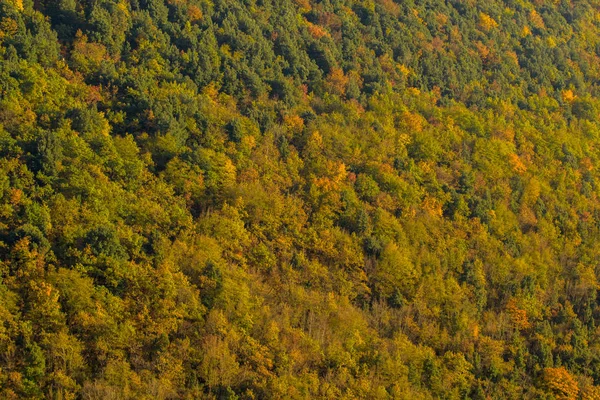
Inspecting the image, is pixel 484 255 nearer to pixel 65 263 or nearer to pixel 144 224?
pixel 144 224

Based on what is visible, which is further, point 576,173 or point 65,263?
point 576,173

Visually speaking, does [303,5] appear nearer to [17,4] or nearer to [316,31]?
[316,31]

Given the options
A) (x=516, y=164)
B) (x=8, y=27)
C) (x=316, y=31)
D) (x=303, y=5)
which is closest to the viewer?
(x=8, y=27)

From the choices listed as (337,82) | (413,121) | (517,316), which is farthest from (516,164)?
(517,316)

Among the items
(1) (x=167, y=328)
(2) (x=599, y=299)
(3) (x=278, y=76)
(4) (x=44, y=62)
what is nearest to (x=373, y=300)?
(1) (x=167, y=328)

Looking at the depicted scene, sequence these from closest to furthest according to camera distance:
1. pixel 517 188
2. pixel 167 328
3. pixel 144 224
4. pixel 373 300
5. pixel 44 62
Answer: pixel 167 328
pixel 144 224
pixel 373 300
pixel 44 62
pixel 517 188

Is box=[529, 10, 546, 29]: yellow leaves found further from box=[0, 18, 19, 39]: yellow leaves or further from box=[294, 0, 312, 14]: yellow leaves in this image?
box=[0, 18, 19, 39]: yellow leaves
